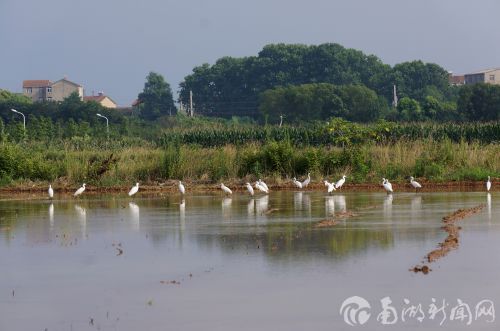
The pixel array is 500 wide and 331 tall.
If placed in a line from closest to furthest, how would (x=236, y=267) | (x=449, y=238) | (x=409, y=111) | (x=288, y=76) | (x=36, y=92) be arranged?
(x=236, y=267), (x=449, y=238), (x=409, y=111), (x=288, y=76), (x=36, y=92)

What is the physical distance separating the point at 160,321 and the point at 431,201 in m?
16.3

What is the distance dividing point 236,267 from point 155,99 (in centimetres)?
11235

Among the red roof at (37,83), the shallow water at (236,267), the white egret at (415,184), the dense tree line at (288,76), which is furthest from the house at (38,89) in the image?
the shallow water at (236,267)

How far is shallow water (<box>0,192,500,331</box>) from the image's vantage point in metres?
12.1

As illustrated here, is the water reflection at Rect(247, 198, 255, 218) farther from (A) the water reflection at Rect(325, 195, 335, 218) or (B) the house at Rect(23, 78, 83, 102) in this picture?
(B) the house at Rect(23, 78, 83, 102)

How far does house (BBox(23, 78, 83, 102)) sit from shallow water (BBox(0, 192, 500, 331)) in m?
137

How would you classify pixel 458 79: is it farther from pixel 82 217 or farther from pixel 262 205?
pixel 82 217

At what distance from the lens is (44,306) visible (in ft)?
42.6

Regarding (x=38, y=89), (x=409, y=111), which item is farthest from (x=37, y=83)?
(x=409, y=111)

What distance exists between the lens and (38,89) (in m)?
163

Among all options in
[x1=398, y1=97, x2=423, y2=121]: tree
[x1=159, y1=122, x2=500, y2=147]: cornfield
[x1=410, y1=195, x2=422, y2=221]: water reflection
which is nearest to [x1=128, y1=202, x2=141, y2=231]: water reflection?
[x1=410, y1=195, x2=422, y2=221]: water reflection

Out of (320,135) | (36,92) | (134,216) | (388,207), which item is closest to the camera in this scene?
(134,216)

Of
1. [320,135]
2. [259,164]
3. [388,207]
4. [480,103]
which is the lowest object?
[388,207]

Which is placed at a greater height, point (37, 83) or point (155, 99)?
point (37, 83)
